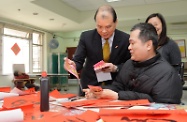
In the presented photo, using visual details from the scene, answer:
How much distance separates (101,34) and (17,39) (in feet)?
21.9

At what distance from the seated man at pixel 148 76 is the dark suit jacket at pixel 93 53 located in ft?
0.98

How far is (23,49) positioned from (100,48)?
22.3 feet

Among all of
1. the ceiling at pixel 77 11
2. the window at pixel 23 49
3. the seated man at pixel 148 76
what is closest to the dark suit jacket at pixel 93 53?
the seated man at pixel 148 76

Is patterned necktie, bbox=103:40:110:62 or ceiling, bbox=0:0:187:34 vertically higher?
ceiling, bbox=0:0:187:34

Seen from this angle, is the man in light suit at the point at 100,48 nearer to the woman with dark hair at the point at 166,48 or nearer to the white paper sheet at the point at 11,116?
the woman with dark hair at the point at 166,48

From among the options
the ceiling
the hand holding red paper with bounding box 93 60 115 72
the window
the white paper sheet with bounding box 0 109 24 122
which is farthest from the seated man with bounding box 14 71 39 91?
the white paper sheet with bounding box 0 109 24 122

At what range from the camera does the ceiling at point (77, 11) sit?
590 cm

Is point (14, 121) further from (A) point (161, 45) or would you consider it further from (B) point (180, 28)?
(B) point (180, 28)

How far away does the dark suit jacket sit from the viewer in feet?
5.42

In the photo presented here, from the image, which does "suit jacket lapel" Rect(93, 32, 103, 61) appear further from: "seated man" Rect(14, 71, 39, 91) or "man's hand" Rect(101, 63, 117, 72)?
"seated man" Rect(14, 71, 39, 91)

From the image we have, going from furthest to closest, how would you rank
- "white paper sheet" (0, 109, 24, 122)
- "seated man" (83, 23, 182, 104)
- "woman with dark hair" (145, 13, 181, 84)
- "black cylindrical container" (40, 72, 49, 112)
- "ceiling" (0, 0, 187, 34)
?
"ceiling" (0, 0, 187, 34)
"woman with dark hair" (145, 13, 181, 84)
"seated man" (83, 23, 182, 104)
"black cylindrical container" (40, 72, 49, 112)
"white paper sheet" (0, 109, 24, 122)

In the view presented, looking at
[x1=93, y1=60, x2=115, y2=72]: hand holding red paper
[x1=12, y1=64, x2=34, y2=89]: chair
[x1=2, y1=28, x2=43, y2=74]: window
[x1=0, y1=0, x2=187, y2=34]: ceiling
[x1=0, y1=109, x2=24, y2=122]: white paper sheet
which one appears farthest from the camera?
[x1=2, y1=28, x2=43, y2=74]: window

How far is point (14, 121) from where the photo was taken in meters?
0.79

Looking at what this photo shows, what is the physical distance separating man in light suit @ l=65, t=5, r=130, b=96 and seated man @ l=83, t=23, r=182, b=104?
0.24 m
